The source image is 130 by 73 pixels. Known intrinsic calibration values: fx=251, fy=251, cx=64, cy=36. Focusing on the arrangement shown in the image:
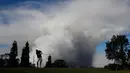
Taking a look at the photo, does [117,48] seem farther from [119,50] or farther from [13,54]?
[13,54]

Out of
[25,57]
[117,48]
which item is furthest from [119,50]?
[25,57]

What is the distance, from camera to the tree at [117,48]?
153m

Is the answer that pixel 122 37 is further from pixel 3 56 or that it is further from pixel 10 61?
pixel 3 56

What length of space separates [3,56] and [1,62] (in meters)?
5.32

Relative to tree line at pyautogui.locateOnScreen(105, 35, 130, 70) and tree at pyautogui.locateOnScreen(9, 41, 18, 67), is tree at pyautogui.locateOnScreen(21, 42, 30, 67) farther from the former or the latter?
tree line at pyautogui.locateOnScreen(105, 35, 130, 70)

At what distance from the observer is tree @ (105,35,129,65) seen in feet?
A: 503

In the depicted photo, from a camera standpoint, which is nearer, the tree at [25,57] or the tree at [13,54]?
the tree at [25,57]

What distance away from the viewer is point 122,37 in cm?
15562

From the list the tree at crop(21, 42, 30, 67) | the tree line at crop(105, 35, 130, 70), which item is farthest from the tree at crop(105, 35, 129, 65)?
the tree at crop(21, 42, 30, 67)

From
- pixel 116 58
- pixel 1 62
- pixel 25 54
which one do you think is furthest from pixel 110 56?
pixel 1 62

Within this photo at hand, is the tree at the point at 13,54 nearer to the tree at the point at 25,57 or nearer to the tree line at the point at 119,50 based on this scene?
the tree at the point at 25,57

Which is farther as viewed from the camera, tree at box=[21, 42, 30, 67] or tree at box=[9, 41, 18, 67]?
tree at box=[9, 41, 18, 67]

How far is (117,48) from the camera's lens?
6127 inches

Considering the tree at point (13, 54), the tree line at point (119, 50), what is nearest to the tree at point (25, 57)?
the tree at point (13, 54)
